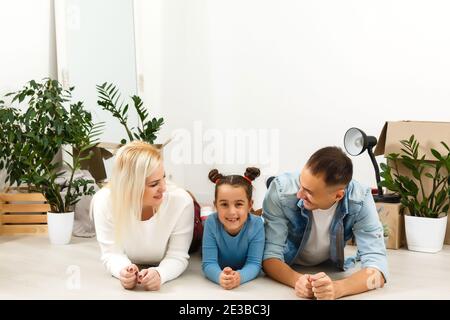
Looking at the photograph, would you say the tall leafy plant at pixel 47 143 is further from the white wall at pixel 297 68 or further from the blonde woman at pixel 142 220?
the white wall at pixel 297 68

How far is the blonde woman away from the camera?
222 centimetres

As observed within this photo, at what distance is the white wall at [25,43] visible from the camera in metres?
3.68

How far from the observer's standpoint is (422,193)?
3102 mm

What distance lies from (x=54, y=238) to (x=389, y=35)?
2430mm

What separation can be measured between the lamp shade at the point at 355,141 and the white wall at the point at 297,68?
0.70 metres

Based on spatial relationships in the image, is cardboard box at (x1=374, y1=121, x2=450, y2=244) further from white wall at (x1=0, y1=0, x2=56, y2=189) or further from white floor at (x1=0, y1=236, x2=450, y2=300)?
white wall at (x1=0, y1=0, x2=56, y2=189)

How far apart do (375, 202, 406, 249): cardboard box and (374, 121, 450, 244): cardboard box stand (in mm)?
207

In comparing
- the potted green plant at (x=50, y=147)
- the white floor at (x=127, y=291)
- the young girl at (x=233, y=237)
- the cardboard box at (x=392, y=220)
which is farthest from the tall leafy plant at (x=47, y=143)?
the cardboard box at (x=392, y=220)

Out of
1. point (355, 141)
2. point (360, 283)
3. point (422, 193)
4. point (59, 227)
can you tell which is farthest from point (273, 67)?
point (360, 283)

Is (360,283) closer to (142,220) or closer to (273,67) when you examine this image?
(142,220)

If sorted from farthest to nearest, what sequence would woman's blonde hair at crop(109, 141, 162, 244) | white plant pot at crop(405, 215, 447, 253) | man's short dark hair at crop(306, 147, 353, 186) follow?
white plant pot at crop(405, 215, 447, 253), woman's blonde hair at crop(109, 141, 162, 244), man's short dark hair at crop(306, 147, 353, 186)

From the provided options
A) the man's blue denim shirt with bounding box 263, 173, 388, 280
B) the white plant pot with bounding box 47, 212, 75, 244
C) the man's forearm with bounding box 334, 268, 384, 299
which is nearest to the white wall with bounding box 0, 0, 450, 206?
the white plant pot with bounding box 47, 212, 75, 244
